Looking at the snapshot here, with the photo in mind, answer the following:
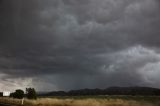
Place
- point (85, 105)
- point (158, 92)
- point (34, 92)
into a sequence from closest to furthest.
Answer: point (85, 105), point (34, 92), point (158, 92)

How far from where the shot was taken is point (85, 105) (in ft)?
127

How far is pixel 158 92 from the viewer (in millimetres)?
151500

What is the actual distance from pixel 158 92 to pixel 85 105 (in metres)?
121

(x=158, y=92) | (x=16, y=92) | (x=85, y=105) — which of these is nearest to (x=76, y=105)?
(x=85, y=105)

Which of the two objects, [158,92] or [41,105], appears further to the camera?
[158,92]

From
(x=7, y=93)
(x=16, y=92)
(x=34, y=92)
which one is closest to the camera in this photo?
(x=34, y=92)

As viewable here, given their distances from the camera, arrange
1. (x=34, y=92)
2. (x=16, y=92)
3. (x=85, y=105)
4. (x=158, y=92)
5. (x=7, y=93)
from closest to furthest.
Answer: (x=85, y=105), (x=34, y=92), (x=16, y=92), (x=7, y=93), (x=158, y=92)

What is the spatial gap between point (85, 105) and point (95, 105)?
138 cm

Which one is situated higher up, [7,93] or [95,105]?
[7,93]

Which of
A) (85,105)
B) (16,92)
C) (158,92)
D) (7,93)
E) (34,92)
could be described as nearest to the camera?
(85,105)

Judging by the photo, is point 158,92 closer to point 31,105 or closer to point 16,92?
point 16,92

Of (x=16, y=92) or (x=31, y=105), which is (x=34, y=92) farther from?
(x=31, y=105)

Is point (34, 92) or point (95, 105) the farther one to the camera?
point (34, 92)

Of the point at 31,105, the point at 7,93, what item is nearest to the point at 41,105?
the point at 31,105
